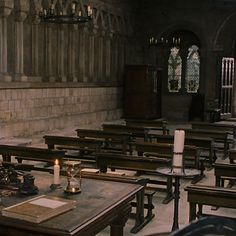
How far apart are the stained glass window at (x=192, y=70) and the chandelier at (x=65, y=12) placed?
5305mm

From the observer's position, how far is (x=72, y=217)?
2.59m

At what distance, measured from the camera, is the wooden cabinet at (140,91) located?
13.9 metres

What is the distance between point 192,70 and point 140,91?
9.82 feet

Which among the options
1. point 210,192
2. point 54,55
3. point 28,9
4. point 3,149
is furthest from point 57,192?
point 54,55

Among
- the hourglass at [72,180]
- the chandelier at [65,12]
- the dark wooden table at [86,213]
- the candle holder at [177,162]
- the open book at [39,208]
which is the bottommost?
the dark wooden table at [86,213]

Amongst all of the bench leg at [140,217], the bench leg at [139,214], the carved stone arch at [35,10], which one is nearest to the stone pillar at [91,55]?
the carved stone arch at [35,10]

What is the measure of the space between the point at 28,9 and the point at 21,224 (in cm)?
819

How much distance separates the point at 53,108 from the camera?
11.1 meters

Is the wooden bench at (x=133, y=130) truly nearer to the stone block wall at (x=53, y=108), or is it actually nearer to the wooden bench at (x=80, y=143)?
the wooden bench at (x=80, y=143)

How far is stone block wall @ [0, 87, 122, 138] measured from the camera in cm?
937

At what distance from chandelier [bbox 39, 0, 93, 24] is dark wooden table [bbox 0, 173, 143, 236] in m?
6.09

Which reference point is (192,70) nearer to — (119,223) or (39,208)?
(119,223)

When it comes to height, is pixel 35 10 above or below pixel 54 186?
above

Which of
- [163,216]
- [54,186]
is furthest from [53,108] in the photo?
[54,186]
